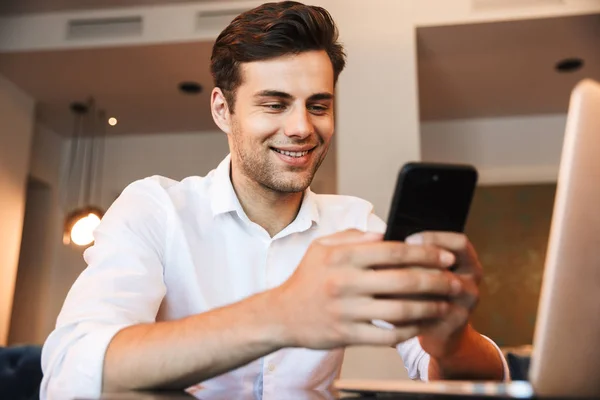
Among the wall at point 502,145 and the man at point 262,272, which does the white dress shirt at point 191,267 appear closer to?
the man at point 262,272

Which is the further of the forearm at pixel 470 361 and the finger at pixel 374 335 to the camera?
the forearm at pixel 470 361

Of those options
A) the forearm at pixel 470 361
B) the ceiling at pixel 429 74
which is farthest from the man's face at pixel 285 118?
the ceiling at pixel 429 74

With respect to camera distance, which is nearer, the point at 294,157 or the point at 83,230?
the point at 294,157

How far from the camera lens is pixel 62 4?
10.4 ft

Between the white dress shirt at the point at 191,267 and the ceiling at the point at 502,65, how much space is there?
215cm

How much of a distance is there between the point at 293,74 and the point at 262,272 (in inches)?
16.0

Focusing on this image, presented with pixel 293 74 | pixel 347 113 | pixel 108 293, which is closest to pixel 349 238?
pixel 108 293

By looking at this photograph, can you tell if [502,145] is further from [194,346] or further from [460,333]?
[194,346]

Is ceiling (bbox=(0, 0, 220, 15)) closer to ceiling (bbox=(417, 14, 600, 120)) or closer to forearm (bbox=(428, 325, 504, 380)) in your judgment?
ceiling (bbox=(417, 14, 600, 120))

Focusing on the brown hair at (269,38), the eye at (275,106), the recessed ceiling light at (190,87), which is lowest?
the eye at (275,106)

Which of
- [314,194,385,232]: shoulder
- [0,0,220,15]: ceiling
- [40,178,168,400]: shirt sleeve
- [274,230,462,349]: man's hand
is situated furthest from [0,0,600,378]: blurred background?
[274,230,462,349]: man's hand

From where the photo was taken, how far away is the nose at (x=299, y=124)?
1.16 meters

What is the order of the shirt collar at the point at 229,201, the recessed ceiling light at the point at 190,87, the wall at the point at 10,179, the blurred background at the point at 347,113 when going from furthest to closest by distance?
the recessed ceiling light at the point at 190,87
the wall at the point at 10,179
the blurred background at the point at 347,113
the shirt collar at the point at 229,201

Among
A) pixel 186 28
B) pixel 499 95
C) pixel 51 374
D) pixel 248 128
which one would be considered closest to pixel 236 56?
pixel 248 128
